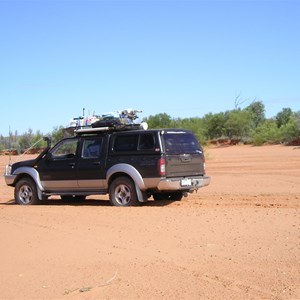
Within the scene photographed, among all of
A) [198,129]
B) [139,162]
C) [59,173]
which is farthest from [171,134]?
[198,129]

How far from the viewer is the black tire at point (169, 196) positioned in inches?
527

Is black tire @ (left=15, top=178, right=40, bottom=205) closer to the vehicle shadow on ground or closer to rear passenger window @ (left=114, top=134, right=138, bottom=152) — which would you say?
the vehicle shadow on ground

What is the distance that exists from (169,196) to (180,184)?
5.79 ft

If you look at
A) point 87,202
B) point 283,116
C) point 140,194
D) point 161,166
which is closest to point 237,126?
point 283,116

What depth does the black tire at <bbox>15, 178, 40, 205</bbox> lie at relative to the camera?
13602 mm

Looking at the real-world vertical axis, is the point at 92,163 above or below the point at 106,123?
below

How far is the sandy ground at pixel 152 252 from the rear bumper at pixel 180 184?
0.47 m

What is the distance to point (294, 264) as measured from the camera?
253 inches

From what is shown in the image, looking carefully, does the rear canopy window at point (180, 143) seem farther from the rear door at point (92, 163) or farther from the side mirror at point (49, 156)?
the side mirror at point (49, 156)

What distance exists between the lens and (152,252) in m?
7.29

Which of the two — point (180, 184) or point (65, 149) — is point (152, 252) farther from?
point (65, 149)

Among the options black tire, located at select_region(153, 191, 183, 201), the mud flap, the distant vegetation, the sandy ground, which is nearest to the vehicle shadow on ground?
black tire, located at select_region(153, 191, 183, 201)

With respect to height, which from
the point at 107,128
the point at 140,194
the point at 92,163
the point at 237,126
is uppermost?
the point at 237,126

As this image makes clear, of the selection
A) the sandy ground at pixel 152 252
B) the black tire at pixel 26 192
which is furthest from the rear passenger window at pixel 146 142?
the black tire at pixel 26 192
